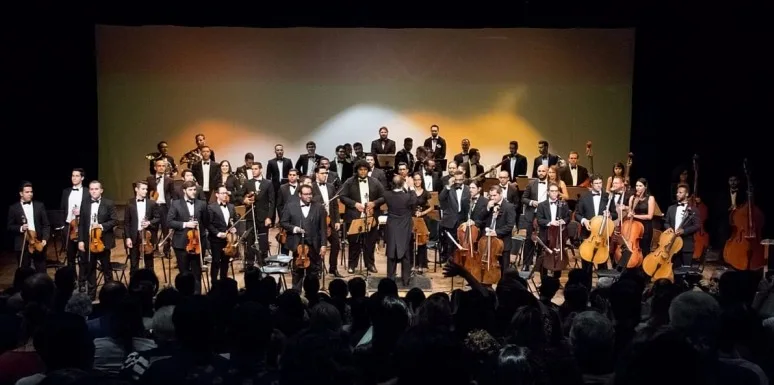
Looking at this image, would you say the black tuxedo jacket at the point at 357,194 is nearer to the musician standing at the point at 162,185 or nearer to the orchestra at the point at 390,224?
the orchestra at the point at 390,224

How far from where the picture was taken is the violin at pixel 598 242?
12016 mm

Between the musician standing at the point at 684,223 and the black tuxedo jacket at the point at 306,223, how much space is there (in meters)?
4.61

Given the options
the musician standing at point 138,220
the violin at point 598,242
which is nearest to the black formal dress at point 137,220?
the musician standing at point 138,220

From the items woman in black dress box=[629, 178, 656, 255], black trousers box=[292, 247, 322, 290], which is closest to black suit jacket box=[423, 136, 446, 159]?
black trousers box=[292, 247, 322, 290]

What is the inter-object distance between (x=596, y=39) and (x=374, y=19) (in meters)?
4.97

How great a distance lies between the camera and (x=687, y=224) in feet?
40.1

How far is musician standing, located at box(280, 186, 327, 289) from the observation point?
1227cm

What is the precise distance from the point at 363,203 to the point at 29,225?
461 centimetres

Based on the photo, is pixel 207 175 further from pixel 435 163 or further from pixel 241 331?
pixel 241 331

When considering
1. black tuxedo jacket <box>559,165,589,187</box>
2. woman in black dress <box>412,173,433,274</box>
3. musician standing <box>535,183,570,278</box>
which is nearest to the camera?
musician standing <box>535,183,570,278</box>

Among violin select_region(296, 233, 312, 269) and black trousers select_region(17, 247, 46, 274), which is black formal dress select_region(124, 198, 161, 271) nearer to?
black trousers select_region(17, 247, 46, 274)

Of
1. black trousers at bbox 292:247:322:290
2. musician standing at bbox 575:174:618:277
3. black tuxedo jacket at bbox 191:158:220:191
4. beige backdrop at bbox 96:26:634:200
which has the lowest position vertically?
black trousers at bbox 292:247:322:290

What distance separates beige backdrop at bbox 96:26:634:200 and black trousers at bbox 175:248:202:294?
7.16 metres

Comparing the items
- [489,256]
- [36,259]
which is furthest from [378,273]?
[36,259]
